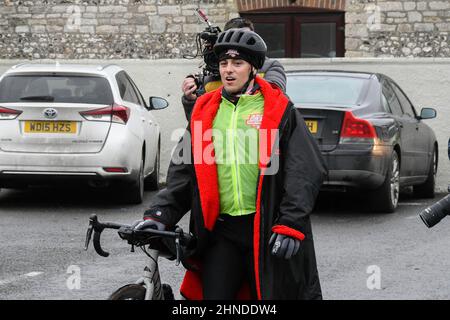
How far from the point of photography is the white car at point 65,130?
12.7m

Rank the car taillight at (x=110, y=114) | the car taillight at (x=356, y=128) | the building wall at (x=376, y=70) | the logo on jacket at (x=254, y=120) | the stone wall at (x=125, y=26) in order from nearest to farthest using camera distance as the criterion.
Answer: the logo on jacket at (x=254, y=120) → the car taillight at (x=356, y=128) → the car taillight at (x=110, y=114) → the building wall at (x=376, y=70) → the stone wall at (x=125, y=26)

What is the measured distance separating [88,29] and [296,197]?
19.7 m

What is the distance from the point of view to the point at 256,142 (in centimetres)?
502

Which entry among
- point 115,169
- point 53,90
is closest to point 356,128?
point 115,169

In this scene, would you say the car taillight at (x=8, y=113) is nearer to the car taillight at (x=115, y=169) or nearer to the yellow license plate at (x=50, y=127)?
the yellow license plate at (x=50, y=127)

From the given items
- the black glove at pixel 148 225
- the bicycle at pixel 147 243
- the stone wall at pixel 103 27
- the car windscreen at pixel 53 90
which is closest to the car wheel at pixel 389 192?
the car windscreen at pixel 53 90

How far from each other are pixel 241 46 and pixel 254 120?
33 cm

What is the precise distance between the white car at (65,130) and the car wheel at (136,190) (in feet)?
0.16

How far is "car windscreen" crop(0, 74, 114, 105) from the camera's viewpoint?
12.9m

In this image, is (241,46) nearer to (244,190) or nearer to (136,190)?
(244,190)

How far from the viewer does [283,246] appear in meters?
4.69
